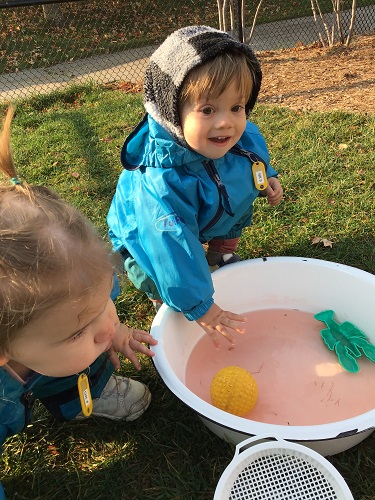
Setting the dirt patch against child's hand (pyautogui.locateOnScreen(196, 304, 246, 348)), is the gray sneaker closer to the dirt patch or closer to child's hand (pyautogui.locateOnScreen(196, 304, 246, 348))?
child's hand (pyautogui.locateOnScreen(196, 304, 246, 348))

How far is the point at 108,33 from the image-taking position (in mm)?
8000

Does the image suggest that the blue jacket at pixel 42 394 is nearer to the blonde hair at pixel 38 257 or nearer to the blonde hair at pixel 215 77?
the blonde hair at pixel 38 257

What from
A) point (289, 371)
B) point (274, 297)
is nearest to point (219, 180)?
point (274, 297)

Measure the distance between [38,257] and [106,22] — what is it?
27.1 ft

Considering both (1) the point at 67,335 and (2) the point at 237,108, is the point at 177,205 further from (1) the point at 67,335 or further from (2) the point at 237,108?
(1) the point at 67,335

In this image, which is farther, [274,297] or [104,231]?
[104,231]

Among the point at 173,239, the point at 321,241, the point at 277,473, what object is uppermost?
the point at 173,239

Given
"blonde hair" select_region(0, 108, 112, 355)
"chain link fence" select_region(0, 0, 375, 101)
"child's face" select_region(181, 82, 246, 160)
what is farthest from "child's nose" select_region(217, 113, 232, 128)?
"chain link fence" select_region(0, 0, 375, 101)

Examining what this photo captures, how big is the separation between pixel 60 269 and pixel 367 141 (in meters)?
2.43

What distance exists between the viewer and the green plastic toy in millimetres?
1734

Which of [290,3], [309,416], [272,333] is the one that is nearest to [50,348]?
[309,416]

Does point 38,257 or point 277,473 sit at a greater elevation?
point 38,257

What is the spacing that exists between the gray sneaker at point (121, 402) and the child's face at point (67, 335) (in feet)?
1.44

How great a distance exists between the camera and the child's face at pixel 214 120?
157 centimetres
